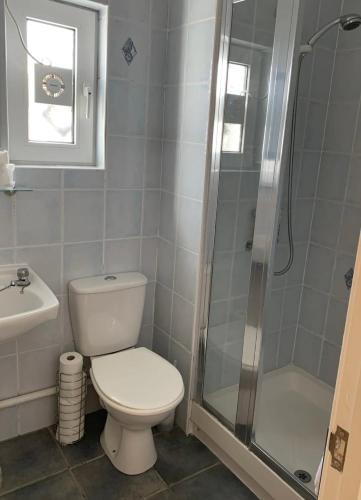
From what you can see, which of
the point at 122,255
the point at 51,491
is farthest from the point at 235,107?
the point at 51,491

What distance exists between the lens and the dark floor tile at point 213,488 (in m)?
1.81

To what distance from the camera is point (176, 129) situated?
205 cm

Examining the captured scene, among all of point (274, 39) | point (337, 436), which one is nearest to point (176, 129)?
point (274, 39)

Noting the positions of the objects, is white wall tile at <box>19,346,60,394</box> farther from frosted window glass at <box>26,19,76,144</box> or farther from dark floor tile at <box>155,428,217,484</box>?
frosted window glass at <box>26,19,76,144</box>

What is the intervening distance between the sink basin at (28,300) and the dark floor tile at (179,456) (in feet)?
2.90

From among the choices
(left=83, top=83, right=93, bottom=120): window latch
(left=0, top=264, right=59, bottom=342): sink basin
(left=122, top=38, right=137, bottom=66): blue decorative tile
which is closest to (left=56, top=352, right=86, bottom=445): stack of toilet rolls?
(left=0, top=264, right=59, bottom=342): sink basin

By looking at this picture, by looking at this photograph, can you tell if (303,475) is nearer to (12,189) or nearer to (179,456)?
(179,456)

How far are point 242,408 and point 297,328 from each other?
0.70m

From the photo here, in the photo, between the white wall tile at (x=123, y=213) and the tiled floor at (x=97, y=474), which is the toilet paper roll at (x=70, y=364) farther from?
the white wall tile at (x=123, y=213)

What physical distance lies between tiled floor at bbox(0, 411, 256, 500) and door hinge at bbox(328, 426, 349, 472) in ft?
4.39

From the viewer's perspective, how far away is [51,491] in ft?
5.83

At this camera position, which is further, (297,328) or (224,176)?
(297,328)

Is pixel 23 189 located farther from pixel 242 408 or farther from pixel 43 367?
pixel 242 408

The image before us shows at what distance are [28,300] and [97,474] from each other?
0.81 m
